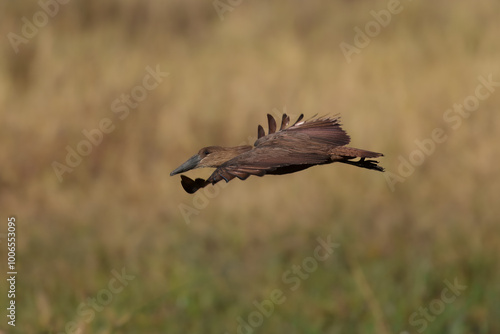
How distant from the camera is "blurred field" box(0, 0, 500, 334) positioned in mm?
6480

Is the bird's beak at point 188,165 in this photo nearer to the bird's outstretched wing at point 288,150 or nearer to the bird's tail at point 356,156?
the bird's outstretched wing at point 288,150

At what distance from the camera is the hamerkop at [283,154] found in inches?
49.3

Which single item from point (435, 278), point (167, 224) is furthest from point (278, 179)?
point (435, 278)

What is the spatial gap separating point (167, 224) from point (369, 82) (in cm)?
A: 185

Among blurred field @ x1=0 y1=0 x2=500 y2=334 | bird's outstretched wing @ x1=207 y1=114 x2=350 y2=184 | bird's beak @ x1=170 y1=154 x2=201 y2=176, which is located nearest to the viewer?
bird's outstretched wing @ x1=207 y1=114 x2=350 y2=184

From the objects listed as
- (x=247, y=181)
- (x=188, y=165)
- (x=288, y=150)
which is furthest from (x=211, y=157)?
(x=247, y=181)

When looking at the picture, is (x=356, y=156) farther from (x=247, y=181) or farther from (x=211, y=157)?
(x=247, y=181)

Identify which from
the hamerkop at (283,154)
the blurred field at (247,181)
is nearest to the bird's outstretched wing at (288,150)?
the hamerkop at (283,154)

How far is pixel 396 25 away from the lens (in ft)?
30.8

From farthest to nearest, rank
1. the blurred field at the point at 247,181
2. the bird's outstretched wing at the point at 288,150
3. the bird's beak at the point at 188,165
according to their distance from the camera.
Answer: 1. the blurred field at the point at 247,181
2. the bird's beak at the point at 188,165
3. the bird's outstretched wing at the point at 288,150

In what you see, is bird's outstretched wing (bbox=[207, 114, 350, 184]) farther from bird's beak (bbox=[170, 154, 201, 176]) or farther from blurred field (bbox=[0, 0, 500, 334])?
blurred field (bbox=[0, 0, 500, 334])

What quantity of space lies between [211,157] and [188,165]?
0.05 meters

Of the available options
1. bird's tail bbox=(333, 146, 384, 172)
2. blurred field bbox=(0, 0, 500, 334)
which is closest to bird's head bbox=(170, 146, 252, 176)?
bird's tail bbox=(333, 146, 384, 172)

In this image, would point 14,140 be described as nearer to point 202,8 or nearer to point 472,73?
point 202,8
